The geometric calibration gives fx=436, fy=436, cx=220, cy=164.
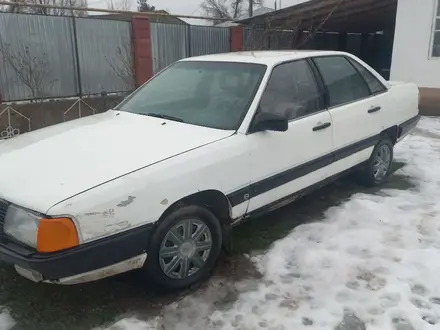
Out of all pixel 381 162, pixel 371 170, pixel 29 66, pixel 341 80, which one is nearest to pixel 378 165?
pixel 381 162

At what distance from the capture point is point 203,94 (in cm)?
381

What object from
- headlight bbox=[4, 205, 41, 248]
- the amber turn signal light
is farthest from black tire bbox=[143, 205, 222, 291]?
headlight bbox=[4, 205, 41, 248]

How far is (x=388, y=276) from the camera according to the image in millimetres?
3223

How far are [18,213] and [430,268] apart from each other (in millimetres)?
2922

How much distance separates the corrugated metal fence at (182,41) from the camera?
11305mm

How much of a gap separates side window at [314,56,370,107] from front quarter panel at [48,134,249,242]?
1452 millimetres

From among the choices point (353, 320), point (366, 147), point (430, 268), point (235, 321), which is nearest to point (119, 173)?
point (235, 321)

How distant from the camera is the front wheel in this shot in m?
4.99

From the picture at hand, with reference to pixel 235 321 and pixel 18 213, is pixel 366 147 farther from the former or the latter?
pixel 18 213

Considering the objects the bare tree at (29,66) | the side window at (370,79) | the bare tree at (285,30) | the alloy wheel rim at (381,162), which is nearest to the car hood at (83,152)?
the side window at (370,79)

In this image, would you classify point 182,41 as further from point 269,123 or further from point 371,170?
point 269,123

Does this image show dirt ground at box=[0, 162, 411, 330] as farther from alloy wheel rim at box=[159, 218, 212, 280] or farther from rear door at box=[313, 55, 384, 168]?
rear door at box=[313, 55, 384, 168]

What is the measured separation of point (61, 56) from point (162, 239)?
26.0 feet

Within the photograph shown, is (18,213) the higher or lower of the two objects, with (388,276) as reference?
higher
